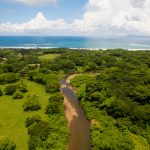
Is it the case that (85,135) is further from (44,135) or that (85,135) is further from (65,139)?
(44,135)

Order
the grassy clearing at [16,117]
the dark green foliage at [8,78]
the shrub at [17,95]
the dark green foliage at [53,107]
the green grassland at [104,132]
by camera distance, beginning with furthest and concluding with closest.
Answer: the dark green foliage at [8,78] → the shrub at [17,95] → the dark green foliage at [53,107] → the grassy clearing at [16,117] → the green grassland at [104,132]

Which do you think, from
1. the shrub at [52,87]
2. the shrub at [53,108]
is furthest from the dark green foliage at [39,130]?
the shrub at [52,87]

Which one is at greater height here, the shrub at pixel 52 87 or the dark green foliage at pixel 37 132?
the shrub at pixel 52 87

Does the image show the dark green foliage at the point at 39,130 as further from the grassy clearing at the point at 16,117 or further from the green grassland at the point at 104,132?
the green grassland at the point at 104,132

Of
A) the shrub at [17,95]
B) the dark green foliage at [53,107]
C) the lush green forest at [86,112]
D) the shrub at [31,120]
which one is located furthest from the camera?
the shrub at [17,95]

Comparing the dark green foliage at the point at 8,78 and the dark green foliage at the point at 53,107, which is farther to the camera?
the dark green foliage at the point at 8,78

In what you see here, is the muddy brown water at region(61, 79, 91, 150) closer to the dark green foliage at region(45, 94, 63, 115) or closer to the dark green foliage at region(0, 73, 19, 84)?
the dark green foliage at region(45, 94, 63, 115)

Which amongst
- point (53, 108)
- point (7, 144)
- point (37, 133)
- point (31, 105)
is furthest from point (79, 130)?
point (7, 144)
